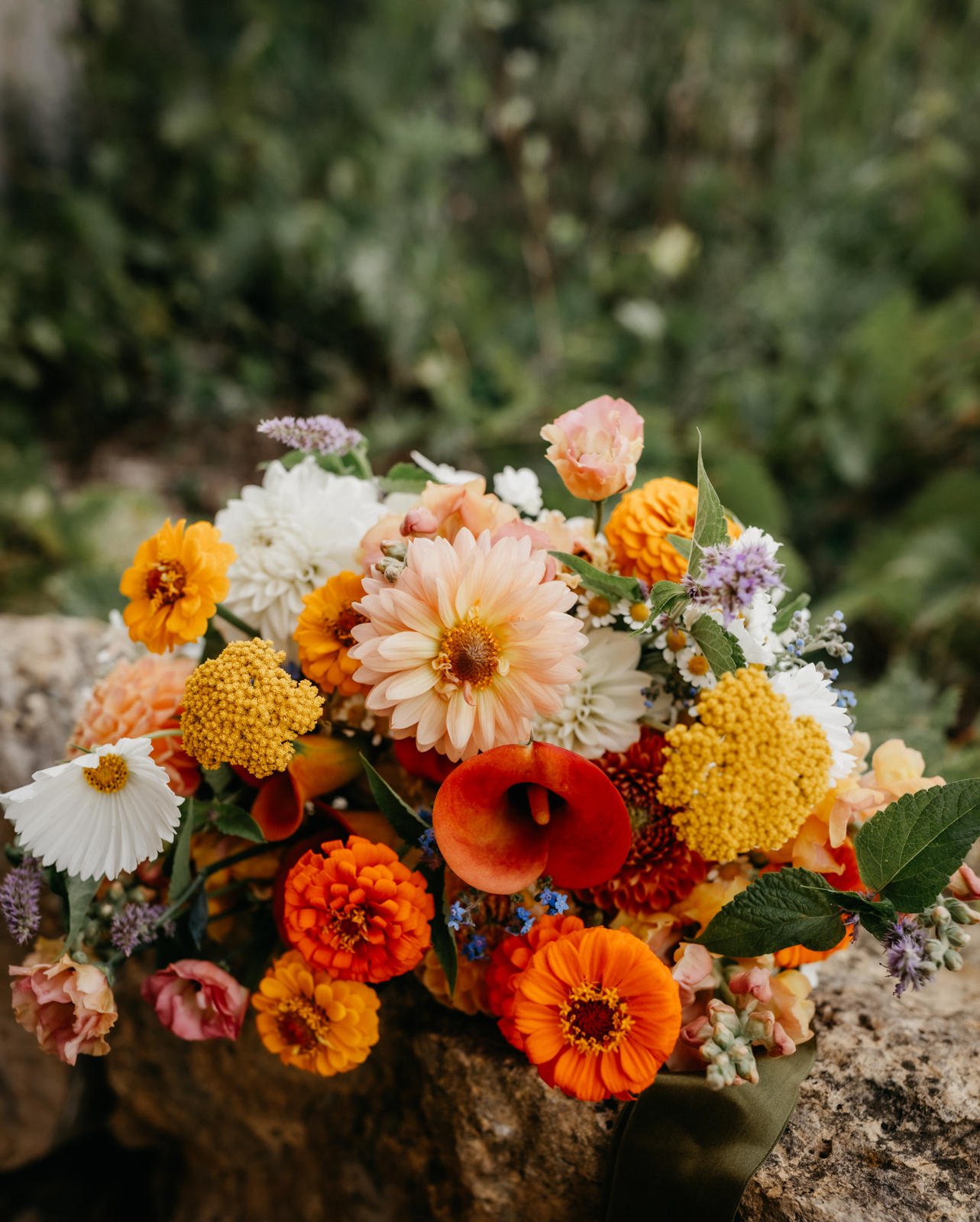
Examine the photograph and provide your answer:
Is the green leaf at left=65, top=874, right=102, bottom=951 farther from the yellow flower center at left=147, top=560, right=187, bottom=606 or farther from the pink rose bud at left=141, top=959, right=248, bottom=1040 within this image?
the yellow flower center at left=147, top=560, right=187, bottom=606

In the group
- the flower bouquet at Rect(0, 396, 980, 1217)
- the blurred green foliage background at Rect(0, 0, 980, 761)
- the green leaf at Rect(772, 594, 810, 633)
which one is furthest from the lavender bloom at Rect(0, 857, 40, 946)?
the blurred green foliage background at Rect(0, 0, 980, 761)

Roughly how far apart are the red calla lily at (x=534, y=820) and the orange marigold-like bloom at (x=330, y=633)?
0.13 meters

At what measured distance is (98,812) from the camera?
563 millimetres

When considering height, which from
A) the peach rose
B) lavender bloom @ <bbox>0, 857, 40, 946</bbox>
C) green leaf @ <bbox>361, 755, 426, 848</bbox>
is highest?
green leaf @ <bbox>361, 755, 426, 848</bbox>

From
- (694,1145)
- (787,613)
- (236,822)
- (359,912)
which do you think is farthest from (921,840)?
(236,822)

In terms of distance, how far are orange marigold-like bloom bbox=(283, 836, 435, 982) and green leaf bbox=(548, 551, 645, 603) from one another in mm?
267

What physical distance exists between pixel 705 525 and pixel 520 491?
0.22 meters

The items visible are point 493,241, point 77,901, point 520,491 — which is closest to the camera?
point 77,901

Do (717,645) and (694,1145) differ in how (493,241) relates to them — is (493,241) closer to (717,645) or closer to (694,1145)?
(717,645)

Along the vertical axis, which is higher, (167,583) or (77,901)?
(167,583)

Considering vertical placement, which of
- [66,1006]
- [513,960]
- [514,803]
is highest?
[514,803]

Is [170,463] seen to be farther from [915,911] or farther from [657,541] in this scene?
[915,911]

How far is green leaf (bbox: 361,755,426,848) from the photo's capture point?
58 centimetres

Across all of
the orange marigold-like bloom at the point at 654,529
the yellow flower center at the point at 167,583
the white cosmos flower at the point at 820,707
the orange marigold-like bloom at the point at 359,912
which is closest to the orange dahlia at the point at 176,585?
the yellow flower center at the point at 167,583
